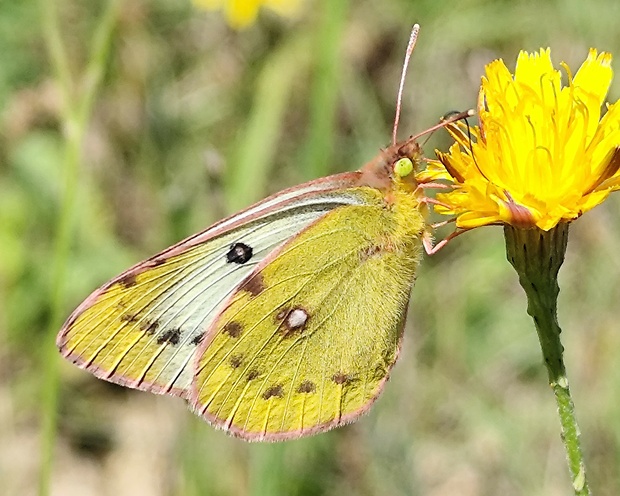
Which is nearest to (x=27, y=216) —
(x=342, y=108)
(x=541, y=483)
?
(x=342, y=108)

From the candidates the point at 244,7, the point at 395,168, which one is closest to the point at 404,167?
the point at 395,168

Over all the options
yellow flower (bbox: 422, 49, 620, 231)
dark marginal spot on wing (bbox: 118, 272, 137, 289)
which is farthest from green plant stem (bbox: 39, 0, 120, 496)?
yellow flower (bbox: 422, 49, 620, 231)

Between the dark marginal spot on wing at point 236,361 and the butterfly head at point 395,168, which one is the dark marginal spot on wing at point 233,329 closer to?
the dark marginal spot on wing at point 236,361

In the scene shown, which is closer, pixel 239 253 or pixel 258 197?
pixel 239 253

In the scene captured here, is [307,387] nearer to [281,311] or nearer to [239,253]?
[281,311]

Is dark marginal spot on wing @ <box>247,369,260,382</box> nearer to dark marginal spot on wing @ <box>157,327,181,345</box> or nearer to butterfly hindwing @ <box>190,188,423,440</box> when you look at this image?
butterfly hindwing @ <box>190,188,423,440</box>

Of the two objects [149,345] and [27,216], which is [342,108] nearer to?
[27,216]
